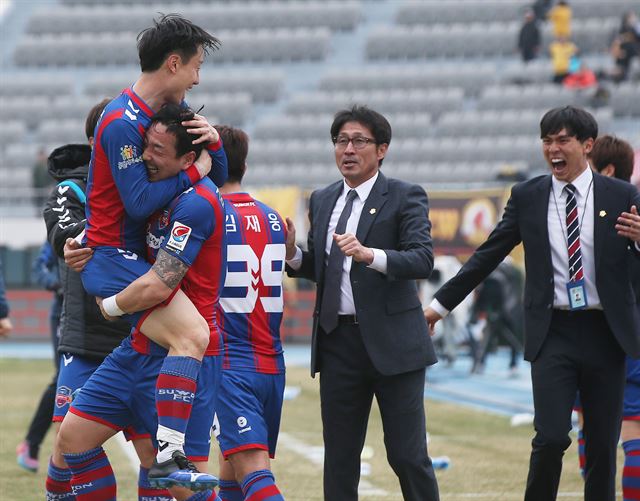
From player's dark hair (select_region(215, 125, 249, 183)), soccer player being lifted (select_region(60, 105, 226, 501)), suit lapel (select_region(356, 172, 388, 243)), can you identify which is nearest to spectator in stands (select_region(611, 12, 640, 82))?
suit lapel (select_region(356, 172, 388, 243))

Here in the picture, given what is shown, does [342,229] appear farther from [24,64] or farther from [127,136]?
[24,64]

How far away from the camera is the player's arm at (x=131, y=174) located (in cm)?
503

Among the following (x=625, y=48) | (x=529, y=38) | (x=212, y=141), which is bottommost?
(x=212, y=141)

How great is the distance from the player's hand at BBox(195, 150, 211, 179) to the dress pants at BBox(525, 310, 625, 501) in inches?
79.7

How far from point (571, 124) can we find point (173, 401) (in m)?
2.58

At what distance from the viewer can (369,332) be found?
602cm

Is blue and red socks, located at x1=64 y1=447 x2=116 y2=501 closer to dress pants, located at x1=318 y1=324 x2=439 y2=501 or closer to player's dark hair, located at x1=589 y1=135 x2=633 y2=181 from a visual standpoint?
dress pants, located at x1=318 y1=324 x2=439 y2=501

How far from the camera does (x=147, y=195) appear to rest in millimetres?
5039

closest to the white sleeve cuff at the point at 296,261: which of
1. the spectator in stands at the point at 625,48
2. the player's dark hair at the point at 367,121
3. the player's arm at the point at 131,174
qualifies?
the player's dark hair at the point at 367,121

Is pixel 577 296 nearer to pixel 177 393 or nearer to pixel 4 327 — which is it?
pixel 177 393

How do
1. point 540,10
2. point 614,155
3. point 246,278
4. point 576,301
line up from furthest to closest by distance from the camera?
point 540,10, point 614,155, point 576,301, point 246,278

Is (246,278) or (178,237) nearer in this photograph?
(178,237)

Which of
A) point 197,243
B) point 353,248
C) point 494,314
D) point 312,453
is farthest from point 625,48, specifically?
point 197,243

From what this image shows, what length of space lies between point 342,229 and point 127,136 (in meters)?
1.55
